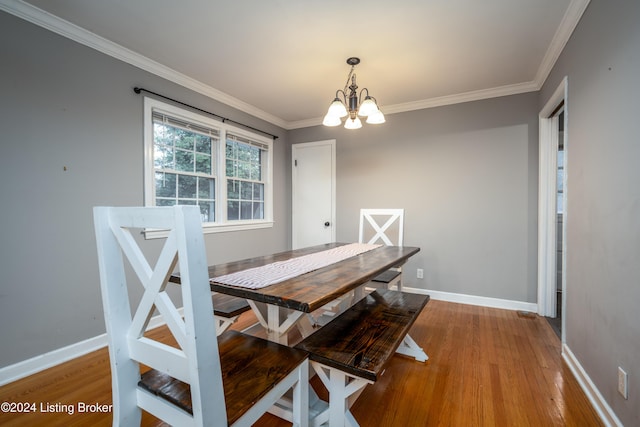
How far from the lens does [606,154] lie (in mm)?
1543

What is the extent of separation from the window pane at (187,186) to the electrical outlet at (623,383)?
11.2 ft

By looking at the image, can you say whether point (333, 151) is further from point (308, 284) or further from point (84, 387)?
point (84, 387)

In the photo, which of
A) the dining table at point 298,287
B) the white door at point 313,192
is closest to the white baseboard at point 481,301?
the white door at point 313,192

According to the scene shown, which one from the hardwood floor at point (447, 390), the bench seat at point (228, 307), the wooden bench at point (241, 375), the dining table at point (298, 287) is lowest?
the hardwood floor at point (447, 390)

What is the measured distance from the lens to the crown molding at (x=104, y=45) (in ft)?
6.21

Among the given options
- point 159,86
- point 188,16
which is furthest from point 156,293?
point 159,86

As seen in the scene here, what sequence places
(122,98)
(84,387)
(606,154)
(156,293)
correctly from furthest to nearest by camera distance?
(122,98) < (84,387) < (606,154) < (156,293)

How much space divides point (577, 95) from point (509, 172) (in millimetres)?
1347

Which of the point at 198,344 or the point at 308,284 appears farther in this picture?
the point at 308,284

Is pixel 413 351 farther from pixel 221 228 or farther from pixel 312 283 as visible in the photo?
pixel 221 228

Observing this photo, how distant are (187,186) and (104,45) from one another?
4.38 ft

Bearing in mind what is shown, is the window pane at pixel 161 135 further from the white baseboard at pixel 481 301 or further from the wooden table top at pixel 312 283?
the white baseboard at pixel 481 301

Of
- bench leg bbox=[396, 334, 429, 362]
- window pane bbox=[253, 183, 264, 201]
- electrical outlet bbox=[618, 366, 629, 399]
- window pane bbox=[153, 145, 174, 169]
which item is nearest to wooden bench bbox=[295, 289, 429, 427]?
bench leg bbox=[396, 334, 429, 362]

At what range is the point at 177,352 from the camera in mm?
865
